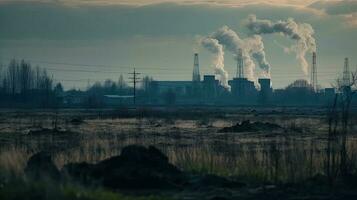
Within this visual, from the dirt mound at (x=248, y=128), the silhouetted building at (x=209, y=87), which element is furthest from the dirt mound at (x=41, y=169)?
the silhouetted building at (x=209, y=87)

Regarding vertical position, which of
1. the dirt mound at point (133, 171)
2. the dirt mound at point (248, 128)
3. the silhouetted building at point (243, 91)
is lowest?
the dirt mound at point (248, 128)

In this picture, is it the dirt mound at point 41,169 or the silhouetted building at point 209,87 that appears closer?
the dirt mound at point 41,169

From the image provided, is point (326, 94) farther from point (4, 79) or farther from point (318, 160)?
point (318, 160)

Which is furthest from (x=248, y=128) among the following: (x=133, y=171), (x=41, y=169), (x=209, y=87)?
(x=209, y=87)

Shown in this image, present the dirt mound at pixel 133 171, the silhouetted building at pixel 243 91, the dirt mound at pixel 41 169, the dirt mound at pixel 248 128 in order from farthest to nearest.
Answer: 1. the silhouetted building at pixel 243 91
2. the dirt mound at pixel 248 128
3. the dirt mound at pixel 133 171
4. the dirt mound at pixel 41 169

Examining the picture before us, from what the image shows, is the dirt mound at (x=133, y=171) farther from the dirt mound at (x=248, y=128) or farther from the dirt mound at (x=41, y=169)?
the dirt mound at (x=248, y=128)

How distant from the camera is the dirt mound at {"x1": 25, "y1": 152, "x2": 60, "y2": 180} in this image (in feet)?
50.9

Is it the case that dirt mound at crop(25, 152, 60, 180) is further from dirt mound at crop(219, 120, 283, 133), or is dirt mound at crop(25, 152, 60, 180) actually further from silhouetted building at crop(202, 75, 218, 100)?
silhouetted building at crop(202, 75, 218, 100)

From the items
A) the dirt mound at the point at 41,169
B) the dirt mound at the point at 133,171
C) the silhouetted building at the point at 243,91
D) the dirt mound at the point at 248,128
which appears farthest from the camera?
the silhouetted building at the point at 243,91

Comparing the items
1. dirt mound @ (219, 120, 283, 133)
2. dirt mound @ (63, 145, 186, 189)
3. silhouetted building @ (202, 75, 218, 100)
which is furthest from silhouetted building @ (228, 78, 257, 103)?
dirt mound @ (63, 145, 186, 189)

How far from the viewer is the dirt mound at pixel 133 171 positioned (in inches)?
697

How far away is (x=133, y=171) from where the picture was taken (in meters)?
18.2

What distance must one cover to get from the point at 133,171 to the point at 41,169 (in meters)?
2.66

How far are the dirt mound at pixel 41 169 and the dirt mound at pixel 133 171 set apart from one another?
0.56 m
